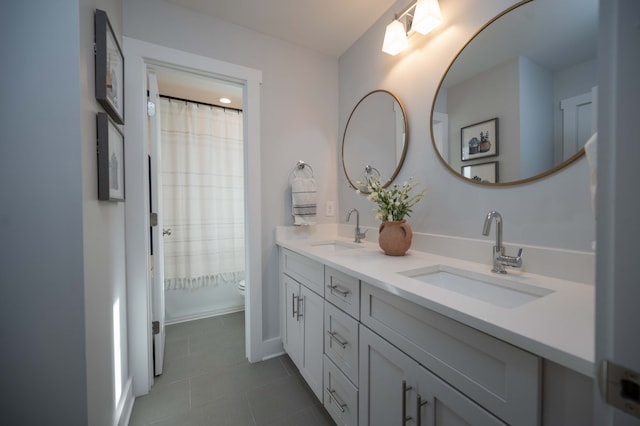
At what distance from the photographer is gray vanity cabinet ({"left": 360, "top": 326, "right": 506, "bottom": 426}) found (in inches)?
26.0

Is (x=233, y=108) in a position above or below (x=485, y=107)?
above

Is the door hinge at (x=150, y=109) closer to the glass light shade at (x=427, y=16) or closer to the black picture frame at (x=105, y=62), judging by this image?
the black picture frame at (x=105, y=62)

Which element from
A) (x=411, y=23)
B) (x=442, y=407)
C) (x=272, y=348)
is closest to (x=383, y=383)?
(x=442, y=407)

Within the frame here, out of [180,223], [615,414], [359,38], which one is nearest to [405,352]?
[615,414]

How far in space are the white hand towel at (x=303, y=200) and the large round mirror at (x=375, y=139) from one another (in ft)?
1.13

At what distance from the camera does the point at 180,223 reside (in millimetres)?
2549

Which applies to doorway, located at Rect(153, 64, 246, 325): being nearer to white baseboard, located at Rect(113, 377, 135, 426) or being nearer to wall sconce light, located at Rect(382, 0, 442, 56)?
white baseboard, located at Rect(113, 377, 135, 426)

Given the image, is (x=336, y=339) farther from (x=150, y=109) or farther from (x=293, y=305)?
(x=150, y=109)

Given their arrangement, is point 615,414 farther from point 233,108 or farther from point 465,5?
point 233,108

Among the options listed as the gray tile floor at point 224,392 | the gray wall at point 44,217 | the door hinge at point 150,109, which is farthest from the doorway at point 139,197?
the gray wall at point 44,217

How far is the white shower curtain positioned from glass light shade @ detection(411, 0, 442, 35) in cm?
205

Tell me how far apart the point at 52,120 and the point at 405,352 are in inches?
54.1

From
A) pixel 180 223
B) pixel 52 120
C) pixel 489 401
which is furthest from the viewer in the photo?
pixel 180 223

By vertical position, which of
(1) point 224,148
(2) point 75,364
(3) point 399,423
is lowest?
(3) point 399,423
